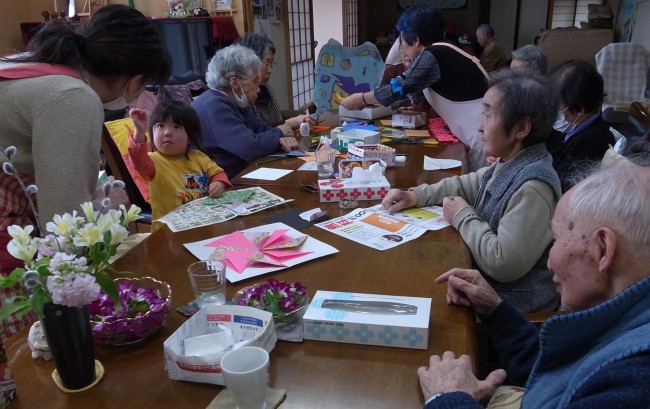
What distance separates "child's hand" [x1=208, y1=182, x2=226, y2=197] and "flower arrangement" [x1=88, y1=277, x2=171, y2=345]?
0.91 metres

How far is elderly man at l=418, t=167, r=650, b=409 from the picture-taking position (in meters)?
0.66

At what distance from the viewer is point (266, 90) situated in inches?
138

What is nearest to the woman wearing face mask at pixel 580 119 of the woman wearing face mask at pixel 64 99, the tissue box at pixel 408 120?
the tissue box at pixel 408 120

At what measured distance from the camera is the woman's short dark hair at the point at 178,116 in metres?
2.25

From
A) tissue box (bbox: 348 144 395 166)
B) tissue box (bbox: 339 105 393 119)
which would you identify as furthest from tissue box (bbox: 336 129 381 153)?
tissue box (bbox: 339 105 393 119)

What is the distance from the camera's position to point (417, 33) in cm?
299

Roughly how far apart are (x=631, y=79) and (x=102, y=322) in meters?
5.80

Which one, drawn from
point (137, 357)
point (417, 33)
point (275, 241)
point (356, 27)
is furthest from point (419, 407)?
point (356, 27)

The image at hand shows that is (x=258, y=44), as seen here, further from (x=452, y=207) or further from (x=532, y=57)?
(x=452, y=207)

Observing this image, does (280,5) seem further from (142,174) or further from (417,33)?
(142,174)

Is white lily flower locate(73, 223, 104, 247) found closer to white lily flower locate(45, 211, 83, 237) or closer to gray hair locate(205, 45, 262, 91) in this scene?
white lily flower locate(45, 211, 83, 237)

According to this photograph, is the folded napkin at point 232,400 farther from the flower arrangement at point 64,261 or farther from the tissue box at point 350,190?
the tissue box at point 350,190

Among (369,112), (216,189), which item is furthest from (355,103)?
(216,189)

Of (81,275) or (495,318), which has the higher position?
(81,275)
